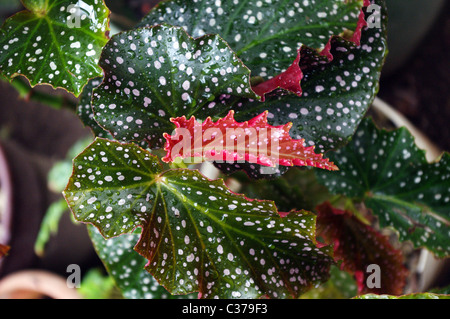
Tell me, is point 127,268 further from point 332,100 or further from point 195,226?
point 332,100

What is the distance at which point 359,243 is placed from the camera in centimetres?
61

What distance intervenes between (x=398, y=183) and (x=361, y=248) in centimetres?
11

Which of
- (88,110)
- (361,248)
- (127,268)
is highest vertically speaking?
(88,110)

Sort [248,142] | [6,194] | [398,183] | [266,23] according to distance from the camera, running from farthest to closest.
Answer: [6,194]
[398,183]
[266,23]
[248,142]

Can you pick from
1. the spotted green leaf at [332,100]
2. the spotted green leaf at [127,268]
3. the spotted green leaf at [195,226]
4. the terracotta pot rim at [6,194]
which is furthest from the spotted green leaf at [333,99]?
the terracotta pot rim at [6,194]

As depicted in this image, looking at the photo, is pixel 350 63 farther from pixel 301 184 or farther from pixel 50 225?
pixel 50 225

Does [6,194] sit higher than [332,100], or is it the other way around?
[332,100]

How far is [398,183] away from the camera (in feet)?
2.05

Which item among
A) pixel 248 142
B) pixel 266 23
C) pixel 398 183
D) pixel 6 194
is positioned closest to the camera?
pixel 248 142

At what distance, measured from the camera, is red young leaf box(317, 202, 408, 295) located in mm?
594

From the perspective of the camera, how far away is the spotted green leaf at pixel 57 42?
459 millimetres

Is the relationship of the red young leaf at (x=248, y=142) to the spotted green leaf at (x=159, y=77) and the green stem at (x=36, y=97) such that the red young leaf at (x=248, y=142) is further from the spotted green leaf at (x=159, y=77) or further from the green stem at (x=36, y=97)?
the green stem at (x=36, y=97)

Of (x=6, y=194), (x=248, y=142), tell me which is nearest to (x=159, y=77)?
(x=248, y=142)
